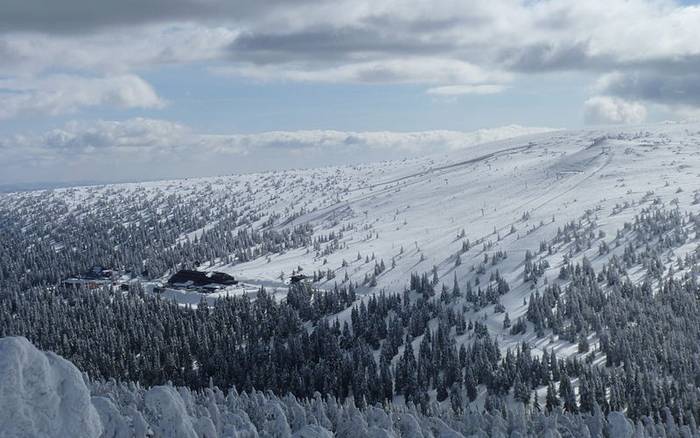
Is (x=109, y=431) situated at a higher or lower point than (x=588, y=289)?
higher

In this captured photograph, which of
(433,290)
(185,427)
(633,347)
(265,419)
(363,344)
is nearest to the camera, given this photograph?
(185,427)

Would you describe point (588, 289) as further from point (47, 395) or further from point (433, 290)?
point (47, 395)

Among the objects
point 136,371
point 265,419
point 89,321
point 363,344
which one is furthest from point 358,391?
point 89,321

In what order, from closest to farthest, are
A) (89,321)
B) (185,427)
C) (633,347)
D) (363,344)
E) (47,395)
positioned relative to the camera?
(47,395)
(185,427)
(633,347)
(363,344)
(89,321)

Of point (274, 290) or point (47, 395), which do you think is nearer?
point (47, 395)

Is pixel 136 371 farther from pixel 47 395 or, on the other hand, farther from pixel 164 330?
pixel 47 395

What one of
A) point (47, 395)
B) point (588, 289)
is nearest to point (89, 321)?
point (588, 289)

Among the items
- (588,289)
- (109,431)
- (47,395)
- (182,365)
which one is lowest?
(182,365)
